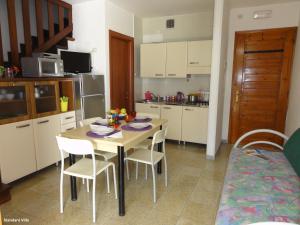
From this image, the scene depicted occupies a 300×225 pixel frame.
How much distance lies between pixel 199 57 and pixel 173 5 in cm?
101

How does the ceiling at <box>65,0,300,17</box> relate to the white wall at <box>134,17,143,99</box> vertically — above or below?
above

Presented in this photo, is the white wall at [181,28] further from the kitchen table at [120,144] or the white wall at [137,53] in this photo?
the kitchen table at [120,144]

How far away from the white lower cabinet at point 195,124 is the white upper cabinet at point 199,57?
73 cm

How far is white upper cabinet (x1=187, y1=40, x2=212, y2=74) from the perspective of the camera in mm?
3834

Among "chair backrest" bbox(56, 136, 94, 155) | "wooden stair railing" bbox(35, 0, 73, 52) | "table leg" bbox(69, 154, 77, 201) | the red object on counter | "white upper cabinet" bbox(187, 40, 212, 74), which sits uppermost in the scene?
"wooden stair railing" bbox(35, 0, 73, 52)

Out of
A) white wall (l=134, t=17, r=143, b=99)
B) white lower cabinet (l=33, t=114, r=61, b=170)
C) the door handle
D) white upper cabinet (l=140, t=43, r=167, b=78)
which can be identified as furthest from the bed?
white wall (l=134, t=17, r=143, b=99)

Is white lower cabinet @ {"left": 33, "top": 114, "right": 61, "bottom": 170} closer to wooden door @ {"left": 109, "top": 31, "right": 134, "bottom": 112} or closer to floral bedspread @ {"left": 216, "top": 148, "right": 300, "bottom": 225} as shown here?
wooden door @ {"left": 109, "top": 31, "right": 134, "bottom": 112}

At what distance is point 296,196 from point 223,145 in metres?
2.62

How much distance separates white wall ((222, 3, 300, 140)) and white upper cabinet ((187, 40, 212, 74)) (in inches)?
19.0

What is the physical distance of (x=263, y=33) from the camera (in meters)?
3.78

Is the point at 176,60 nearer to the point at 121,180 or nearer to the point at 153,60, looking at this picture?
the point at 153,60

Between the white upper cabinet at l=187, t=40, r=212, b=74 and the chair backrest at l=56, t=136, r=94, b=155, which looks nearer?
the chair backrest at l=56, t=136, r=94, b=155

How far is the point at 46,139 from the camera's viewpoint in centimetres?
287

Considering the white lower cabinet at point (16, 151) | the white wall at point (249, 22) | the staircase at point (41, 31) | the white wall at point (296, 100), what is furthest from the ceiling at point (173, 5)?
the white lower cabinet at point (16, 151)
